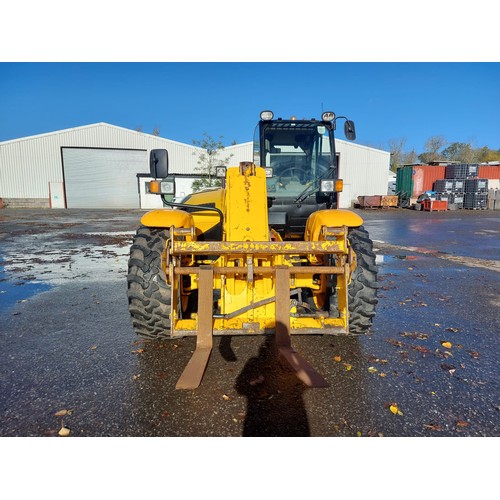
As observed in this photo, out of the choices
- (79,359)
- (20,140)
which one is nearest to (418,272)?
(79,359)

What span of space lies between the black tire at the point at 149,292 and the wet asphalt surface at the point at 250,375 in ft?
1.01

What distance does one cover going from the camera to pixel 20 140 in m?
29.0

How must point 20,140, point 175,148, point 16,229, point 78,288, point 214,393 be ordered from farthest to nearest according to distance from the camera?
point 175,148
point 20,140
point 16,229
point 78,288
point 214,393

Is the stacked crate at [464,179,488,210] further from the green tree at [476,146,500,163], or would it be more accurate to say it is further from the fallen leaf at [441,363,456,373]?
the green tree at [476,146,500,163]

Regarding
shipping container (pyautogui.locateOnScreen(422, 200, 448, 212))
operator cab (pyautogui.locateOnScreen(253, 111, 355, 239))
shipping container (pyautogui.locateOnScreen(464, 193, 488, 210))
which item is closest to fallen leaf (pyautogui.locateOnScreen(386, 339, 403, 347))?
operator cab (pyautogui.locateOnScreen(253, 111, 355, 239))

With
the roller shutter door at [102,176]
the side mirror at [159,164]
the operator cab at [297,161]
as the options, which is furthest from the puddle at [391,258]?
the roller shutter door at [102,176]

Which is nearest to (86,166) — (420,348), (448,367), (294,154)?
(294,154)

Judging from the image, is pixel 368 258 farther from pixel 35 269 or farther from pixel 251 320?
pixel 35 269

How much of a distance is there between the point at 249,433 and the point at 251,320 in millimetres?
1095

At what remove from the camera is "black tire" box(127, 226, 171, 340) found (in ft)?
11.6

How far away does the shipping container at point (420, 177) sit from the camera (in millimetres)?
32406

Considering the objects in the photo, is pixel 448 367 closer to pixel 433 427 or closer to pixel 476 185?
pixel 433 427

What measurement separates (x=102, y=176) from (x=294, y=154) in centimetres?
2840

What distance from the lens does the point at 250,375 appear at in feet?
10.5
